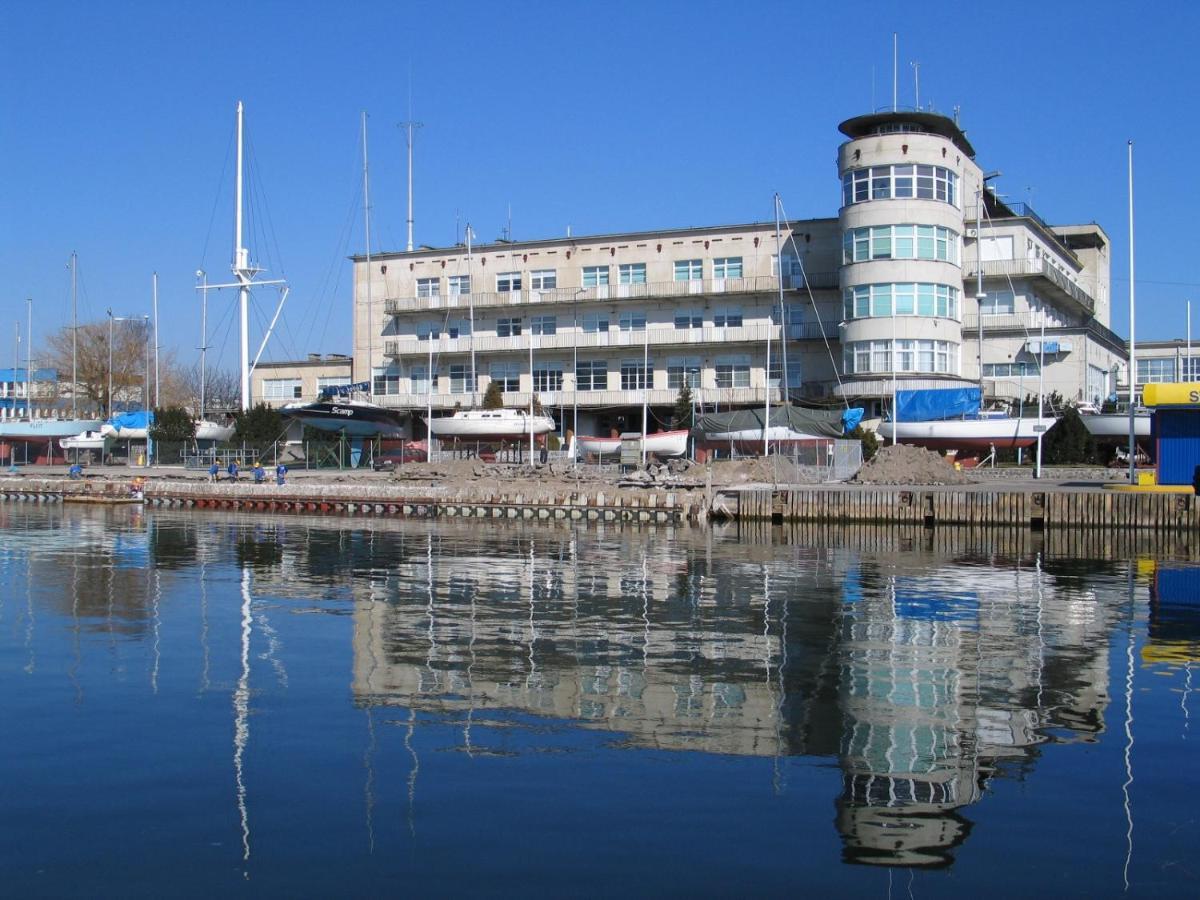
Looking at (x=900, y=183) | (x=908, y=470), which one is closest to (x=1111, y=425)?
(x=908, y=470)

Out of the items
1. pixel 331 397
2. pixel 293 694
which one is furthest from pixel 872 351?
pixel 293 694

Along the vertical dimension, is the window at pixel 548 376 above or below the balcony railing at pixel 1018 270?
below

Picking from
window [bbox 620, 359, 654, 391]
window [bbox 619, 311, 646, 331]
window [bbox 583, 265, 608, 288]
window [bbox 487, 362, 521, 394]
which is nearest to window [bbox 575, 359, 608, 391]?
window [bbox 620, 359, 654, 391]

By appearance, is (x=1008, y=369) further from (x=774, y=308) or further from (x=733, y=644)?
(x=733, y=644)

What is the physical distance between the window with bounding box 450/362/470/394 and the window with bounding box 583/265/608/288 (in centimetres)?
1015

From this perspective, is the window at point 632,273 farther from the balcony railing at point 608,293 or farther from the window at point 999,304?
the window at point 999,304

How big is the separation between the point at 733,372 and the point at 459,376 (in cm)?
1885

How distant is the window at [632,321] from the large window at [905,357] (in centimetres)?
1468

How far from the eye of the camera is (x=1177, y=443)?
41.5 metres

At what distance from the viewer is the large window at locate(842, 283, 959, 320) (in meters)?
64.0

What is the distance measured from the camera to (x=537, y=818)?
10234mm

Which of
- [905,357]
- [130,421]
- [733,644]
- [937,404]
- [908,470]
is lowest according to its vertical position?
[733,644]

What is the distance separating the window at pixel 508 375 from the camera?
256ft

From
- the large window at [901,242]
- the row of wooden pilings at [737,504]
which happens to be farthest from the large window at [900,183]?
the row of wooden pilings at [737,504]
